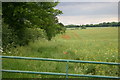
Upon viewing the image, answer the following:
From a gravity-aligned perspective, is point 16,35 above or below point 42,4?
below

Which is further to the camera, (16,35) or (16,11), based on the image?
(16,35)

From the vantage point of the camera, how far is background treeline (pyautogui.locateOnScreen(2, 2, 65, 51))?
14.6 meters

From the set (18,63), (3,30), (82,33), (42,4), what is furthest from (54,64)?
(82,33)

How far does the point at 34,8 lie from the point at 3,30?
3907 millimetres

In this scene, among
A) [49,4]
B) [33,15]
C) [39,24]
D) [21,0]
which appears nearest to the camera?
[21,0]

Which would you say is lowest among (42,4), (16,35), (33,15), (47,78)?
(47,78)

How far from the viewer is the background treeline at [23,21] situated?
14.6 meters

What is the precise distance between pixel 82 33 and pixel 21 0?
15.0m

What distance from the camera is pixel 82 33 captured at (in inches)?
1104

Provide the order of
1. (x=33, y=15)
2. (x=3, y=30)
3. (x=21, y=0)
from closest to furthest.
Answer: (x=3, y=30) → (x=21, y=0) → (x=33, y=15)

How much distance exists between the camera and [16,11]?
14.9 meters

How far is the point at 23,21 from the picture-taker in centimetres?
1669

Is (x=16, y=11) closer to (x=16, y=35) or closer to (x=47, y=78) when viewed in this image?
(x=16, y=35)

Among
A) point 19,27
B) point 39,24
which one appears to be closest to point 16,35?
point 19,27
